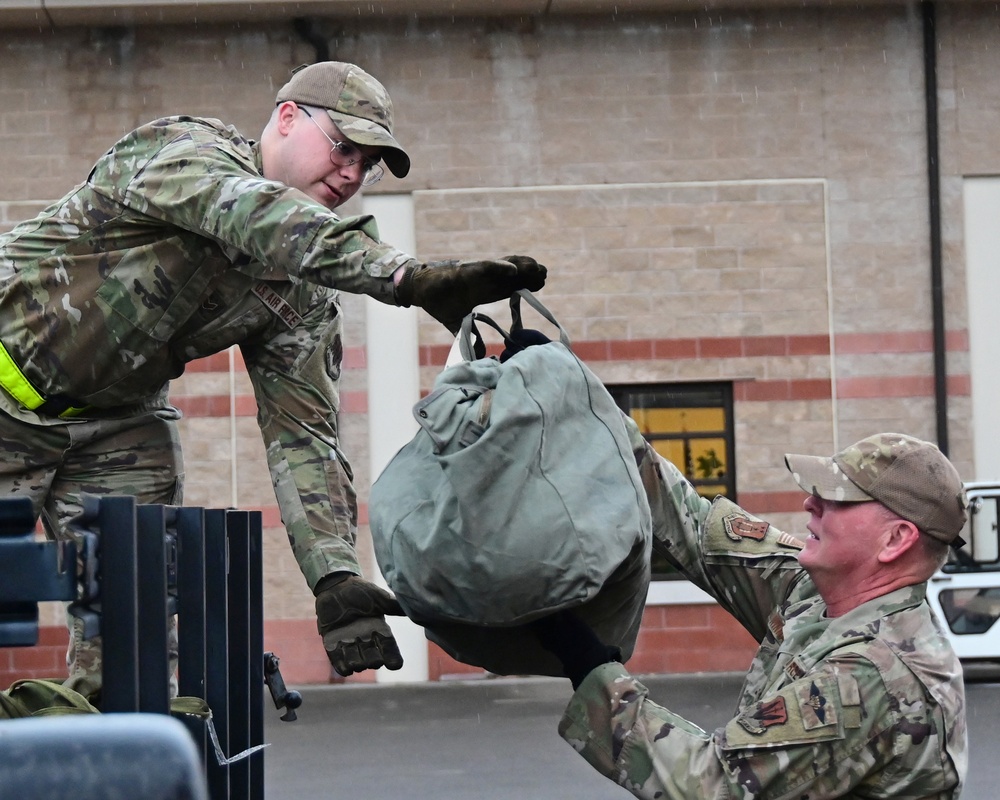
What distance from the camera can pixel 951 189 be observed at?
12312 millimetres

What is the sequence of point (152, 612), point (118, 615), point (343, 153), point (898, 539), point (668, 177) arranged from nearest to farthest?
point (118, 615) < point (152, 612) < point (898, 539) < point (343, 153) < point (668, 177)

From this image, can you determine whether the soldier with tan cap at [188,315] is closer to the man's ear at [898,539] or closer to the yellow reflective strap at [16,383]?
the yellow reflective strap at [16,383]

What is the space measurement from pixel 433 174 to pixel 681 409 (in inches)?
106

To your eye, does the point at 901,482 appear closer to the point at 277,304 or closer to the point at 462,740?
the point at 277,304

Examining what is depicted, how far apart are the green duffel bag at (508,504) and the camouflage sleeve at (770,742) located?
199 mm

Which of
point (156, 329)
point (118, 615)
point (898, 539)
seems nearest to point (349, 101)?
point (156, 329)

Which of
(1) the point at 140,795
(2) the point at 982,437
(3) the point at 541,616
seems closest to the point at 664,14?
(2) the point at 982,437

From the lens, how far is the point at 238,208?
282 cm

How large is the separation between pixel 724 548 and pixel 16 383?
151 cm

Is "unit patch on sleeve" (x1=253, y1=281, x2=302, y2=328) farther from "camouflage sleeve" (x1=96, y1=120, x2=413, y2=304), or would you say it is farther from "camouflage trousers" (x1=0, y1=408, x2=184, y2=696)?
"camouflage trousers" (x1=0, y1=408, x2=184, y2=696)

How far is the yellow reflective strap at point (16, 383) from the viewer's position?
3260 mm

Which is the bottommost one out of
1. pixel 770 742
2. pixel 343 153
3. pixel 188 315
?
pixel 770 742

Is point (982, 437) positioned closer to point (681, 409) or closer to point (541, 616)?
point (681, 409)

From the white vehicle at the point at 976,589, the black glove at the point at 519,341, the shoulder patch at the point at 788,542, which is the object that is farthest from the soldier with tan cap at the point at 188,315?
the white vehicle at the point at 976,589
